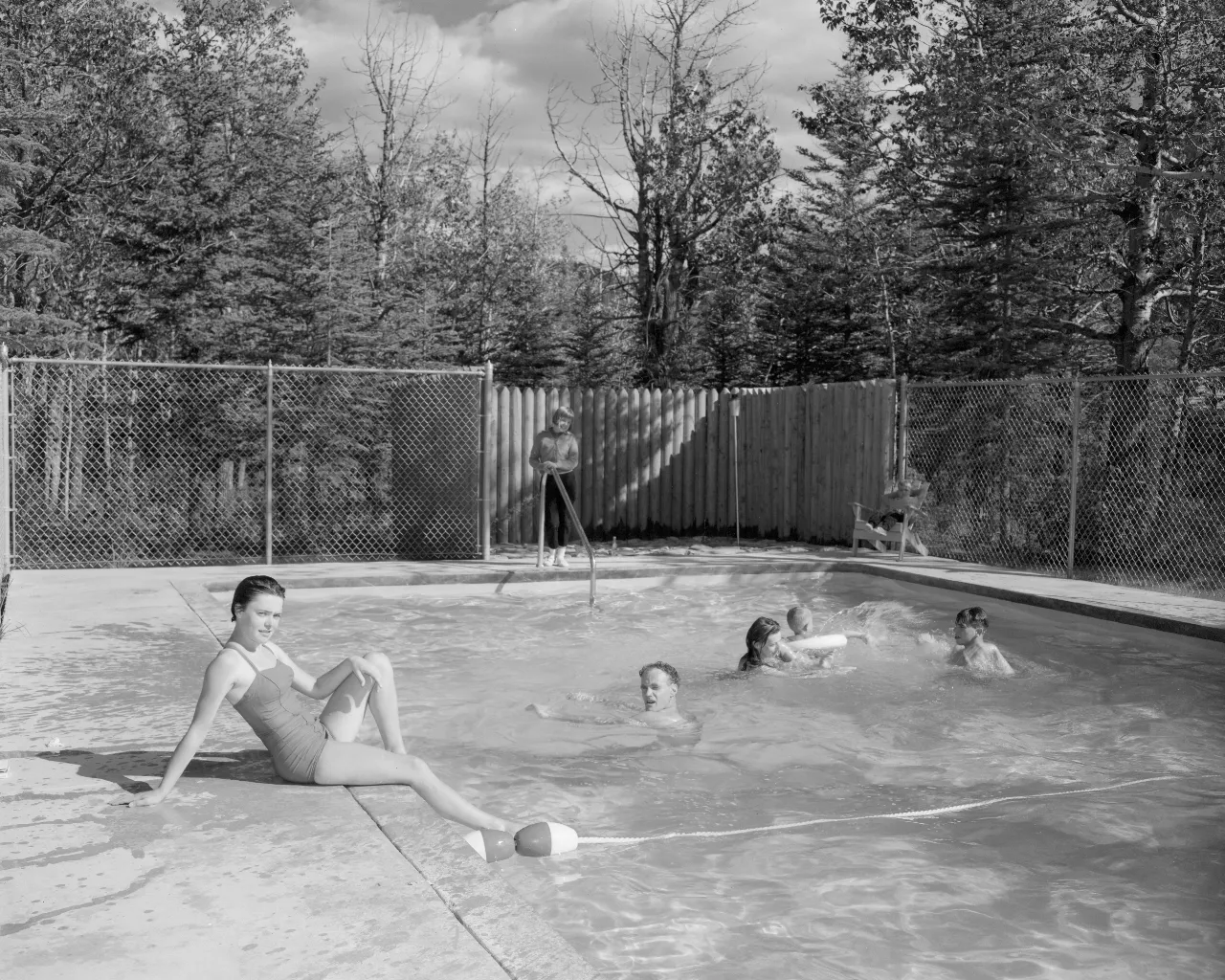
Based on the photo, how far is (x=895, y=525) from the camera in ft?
43.1

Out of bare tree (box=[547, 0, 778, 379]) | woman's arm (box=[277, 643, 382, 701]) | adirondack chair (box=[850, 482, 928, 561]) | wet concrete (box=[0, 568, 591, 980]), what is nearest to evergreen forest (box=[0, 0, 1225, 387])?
bare tree (box=[547, 0, 778, 379])

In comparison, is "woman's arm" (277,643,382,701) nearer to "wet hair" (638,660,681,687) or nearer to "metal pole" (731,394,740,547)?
"wet hair" (638,660,681,687)

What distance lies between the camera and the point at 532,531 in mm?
14984

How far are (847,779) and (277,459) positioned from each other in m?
10.6

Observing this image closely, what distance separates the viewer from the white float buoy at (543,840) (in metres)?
4.27

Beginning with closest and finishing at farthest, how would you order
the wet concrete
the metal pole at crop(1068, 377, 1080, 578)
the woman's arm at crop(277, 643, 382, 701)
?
the wet concrete → the woman's arm at crop(277, 643, 382, 701) → the metal pole at crop(1068, 377, 1080, 578)

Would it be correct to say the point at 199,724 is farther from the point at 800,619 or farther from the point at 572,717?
the point at 800,619

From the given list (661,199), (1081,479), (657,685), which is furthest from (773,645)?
(661,199)

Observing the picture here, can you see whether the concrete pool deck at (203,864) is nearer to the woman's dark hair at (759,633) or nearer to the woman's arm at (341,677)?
the woman's arm at (341,677)

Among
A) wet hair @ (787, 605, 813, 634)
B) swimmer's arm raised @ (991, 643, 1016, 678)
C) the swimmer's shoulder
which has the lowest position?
swimmer's arm raised @ (991, 643, 1016, 678)

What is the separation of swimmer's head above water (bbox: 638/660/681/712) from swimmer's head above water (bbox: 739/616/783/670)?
1132 millimetres

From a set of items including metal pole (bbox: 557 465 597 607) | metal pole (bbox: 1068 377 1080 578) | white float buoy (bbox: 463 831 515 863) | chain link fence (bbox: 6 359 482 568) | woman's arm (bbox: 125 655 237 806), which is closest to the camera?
white float buoy (bbox: 463 831 515 863)

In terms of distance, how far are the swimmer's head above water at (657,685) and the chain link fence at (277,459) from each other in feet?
23.7

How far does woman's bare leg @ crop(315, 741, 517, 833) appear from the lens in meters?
4.41
